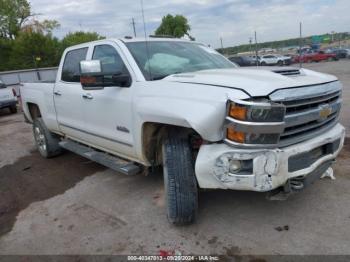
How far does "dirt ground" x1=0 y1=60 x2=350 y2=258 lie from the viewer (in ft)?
9.96

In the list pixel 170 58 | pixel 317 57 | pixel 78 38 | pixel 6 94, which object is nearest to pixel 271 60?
pixel 317 57

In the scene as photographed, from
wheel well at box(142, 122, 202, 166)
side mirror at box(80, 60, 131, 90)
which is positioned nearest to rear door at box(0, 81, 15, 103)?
side mirror at box(80, 60, 131, 90)

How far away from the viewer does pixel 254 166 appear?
Answer: 8.94ft

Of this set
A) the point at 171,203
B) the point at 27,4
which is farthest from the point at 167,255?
the point at 27,4

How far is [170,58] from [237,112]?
1592 millimetres

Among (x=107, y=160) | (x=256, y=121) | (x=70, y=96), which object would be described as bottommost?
(x=107, y=160)

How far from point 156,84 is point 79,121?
5.83 ft

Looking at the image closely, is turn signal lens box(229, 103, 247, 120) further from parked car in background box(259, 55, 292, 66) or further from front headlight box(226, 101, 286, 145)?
parked car in background box(259, 55, 292, 66)

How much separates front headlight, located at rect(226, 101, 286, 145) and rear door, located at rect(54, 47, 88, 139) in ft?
8.24

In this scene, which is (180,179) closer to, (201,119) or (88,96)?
(201,119)

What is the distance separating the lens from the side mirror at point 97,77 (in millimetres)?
3502

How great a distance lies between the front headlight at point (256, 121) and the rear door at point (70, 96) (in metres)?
2.51

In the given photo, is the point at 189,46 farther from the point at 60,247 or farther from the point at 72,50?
the point at 60,247

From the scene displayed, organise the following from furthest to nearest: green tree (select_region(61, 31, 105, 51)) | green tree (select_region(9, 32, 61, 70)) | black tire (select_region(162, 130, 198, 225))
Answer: green tree (select_region(61, 31, 105, 51)) → green tree (select_region(9, 32, 61, 70)) → black tire (select_region(162, 130, 198, 225))
